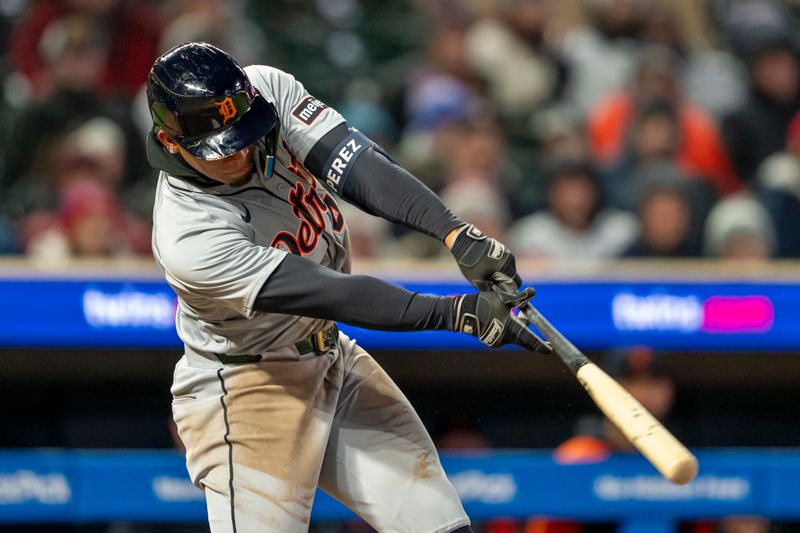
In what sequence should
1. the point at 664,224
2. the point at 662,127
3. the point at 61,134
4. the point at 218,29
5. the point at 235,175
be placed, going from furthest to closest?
the point at 218,29, the point at 61,134, the point at 662,127, the point at 664,224, the point at 235,175

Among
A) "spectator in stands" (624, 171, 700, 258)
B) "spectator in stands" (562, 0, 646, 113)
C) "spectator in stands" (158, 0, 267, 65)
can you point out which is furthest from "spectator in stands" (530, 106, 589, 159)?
"spectator in stands" (158, 0, 267, 65)

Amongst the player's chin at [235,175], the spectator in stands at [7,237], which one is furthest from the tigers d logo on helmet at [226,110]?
the spectator in stands at [7,237]

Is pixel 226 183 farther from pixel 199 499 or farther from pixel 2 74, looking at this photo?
pixel 2 74

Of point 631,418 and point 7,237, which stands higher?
point 7,237

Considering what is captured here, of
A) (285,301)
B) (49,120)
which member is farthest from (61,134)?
(285,301)

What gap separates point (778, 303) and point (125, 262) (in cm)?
270

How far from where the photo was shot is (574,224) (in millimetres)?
5695

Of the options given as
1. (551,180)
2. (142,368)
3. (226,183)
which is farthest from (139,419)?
(226,183)

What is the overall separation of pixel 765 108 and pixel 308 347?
3.88 metres

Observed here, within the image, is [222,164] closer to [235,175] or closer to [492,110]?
[235,175]

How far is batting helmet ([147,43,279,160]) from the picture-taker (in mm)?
2867

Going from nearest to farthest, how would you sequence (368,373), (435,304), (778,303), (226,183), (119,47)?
(435,304)
(226,183)
(368,373)
(778,303)
(119,47)

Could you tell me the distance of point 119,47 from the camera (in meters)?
6.71

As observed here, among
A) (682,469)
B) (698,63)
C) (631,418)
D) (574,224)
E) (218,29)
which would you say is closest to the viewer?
(682,469)
